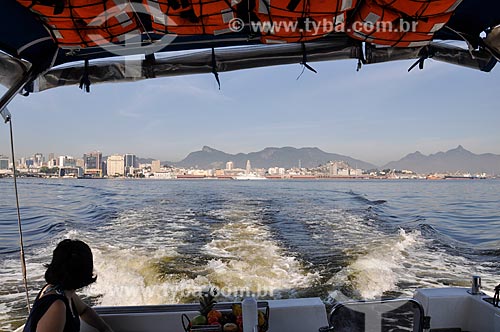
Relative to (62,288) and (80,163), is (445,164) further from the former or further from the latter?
(62,288)

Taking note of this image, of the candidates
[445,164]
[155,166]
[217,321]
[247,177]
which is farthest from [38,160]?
[445,164]

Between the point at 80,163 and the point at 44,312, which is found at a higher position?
the point at 80,163

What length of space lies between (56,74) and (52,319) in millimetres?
882

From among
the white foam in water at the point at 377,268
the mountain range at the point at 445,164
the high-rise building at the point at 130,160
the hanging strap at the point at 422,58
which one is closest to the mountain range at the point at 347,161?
the mountain range at the point at 445,164

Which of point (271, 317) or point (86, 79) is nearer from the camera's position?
point (271, 317)

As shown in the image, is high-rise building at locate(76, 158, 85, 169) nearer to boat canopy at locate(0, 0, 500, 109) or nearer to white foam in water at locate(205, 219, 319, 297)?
white foam in water at locate(205, 219, 319, 297)

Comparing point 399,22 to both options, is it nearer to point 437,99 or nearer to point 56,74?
point 56,74

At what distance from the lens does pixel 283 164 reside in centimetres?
2734

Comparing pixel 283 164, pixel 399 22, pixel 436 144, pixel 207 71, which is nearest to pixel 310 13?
pixel 399 22

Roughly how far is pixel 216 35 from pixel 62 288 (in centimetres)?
91

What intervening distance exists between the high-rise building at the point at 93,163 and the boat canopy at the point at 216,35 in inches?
783

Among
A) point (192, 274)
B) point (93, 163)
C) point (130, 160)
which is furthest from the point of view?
point (130, 160)

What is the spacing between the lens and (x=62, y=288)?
39.9 inches

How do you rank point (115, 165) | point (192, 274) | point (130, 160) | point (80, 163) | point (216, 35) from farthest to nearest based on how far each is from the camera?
point (130, 160), point (115, 165), point (80, 163), point (192, 274), point (216, 35)
